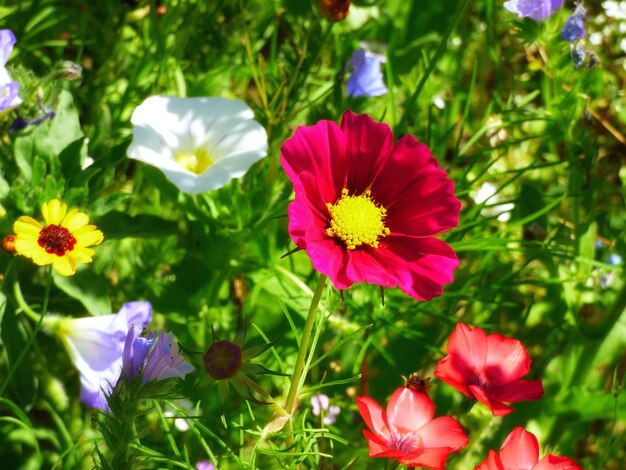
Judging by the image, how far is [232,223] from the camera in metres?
1.22

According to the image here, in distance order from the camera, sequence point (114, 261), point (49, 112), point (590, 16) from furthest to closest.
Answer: point (590, 16) → point (114, 261) → point (49, 112)

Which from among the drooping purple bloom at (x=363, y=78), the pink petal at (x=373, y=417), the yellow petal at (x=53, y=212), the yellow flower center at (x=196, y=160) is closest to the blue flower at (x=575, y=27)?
the drooping purple bloom at (x=363, y=78)

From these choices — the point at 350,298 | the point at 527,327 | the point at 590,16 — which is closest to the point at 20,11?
the point at 350,298

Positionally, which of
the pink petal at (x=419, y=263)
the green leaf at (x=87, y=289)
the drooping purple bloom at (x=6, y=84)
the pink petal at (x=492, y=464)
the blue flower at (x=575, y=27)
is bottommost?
the green leaf at (x=87, y=289)

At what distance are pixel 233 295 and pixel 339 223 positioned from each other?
52 cm

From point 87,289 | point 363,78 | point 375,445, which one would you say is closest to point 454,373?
point 375,445

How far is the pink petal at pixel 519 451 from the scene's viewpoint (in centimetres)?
81

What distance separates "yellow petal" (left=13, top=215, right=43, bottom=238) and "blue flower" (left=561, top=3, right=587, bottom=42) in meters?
0.80

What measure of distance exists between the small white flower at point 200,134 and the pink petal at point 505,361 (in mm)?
395

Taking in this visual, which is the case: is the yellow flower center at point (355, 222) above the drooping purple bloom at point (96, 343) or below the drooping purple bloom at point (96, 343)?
above

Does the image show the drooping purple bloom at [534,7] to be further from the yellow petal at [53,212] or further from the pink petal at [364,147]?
the yellow petal at [53,212]

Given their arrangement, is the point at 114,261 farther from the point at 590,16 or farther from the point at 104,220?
the point at 590,16

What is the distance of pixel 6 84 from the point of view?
1.07 m

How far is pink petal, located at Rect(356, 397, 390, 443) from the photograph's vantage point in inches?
32.5
